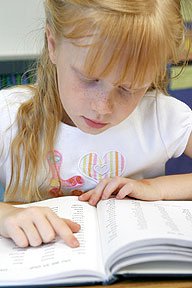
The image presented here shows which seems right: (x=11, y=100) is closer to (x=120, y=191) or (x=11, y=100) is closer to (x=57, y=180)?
(x=57, y=180)

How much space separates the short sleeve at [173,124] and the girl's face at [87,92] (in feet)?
0.68

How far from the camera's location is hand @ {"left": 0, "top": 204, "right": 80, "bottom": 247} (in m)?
0.54

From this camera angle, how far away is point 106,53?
617 mm

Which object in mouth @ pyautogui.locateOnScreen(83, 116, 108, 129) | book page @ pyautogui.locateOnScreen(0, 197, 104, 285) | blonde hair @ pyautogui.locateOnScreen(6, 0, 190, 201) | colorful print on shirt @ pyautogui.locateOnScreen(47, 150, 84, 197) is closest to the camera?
book page @ pyautogui.locateOnScreen(0, 197, 104, 285)

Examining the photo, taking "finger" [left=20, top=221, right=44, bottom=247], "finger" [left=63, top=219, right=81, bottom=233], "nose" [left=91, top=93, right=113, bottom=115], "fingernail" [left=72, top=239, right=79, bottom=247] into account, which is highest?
"nose" [left=91, top=93, right=113, bottom=115]

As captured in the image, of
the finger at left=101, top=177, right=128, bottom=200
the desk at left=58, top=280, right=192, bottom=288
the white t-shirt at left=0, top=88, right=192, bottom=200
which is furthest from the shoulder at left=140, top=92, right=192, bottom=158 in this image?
the desk at left=58, top=280, right=192, bottom=288

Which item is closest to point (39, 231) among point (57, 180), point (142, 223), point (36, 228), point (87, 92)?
point (36, 228)

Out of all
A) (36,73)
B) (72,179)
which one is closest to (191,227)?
(72,179)

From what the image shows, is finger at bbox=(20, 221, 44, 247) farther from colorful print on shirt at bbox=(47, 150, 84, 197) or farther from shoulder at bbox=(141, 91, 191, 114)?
shoulder at bbox=(141, 91, 191, 114)

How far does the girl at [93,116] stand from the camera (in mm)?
614

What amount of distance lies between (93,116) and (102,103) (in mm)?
54

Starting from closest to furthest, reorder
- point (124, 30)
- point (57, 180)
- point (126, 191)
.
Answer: point (124, 30)
point (126, 191)
point (57, 180)

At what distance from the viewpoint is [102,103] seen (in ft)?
2.19

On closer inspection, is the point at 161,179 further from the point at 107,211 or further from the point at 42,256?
the point at 42,256
